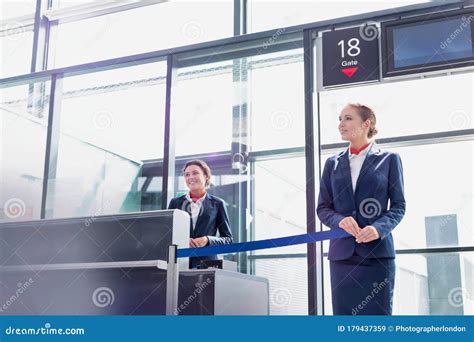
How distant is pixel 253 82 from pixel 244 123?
301 mm

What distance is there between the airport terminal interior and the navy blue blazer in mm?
920

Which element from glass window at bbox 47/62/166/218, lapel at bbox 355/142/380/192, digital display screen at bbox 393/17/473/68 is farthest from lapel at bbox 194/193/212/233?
glass window at bbox 47/62/166/218

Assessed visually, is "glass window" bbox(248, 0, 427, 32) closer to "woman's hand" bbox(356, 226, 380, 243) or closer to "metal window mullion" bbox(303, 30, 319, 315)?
"metal window mullion" bbox(303, 30, 319, 315)

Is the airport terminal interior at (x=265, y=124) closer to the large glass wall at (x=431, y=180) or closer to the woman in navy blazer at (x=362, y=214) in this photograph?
the large glass wall at (x=431, y=180)

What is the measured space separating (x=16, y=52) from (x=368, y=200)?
399cm

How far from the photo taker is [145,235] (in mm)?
2123

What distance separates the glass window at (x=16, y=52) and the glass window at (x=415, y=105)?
273 centimetres

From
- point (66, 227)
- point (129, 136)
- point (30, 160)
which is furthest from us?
point (129, 136)

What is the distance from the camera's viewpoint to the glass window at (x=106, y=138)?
4.83 m

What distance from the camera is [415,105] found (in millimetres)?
4141

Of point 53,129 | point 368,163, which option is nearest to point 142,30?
point 53,129

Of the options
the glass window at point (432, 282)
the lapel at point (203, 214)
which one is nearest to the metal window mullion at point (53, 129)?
the lapel at point (203, 214)
